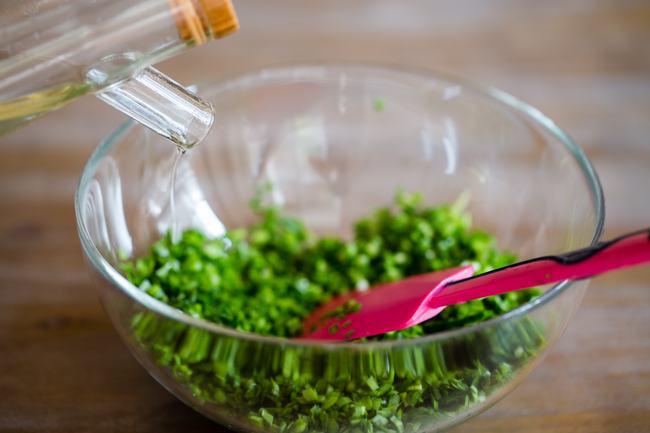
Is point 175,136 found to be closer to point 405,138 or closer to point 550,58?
point 405,138

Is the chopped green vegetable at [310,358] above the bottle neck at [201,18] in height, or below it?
below

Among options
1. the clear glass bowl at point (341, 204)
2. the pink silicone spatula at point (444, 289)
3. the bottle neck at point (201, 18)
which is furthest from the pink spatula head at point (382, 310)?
the bottle neck at point (201, 18)

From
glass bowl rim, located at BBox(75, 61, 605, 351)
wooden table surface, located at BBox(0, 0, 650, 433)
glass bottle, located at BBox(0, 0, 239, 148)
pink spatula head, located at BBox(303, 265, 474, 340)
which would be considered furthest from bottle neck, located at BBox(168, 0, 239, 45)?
wooden table surface, located at BBox(0, 0, 650, 433)

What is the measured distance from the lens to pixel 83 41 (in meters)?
0.60

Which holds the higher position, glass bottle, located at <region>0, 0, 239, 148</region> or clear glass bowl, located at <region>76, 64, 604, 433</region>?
glass bottle, located at <region>0, 0, 239, 148</region>

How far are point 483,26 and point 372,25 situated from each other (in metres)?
0.33

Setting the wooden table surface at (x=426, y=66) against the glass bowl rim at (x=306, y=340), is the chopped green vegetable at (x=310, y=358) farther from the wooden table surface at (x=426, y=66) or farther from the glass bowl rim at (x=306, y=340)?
the wooden table surface at (x=426, y=66)

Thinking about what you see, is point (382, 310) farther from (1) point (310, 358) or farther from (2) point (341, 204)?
(2) point (341, 204)

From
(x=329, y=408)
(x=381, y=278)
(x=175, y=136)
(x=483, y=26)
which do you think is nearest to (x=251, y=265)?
(x=381, y=278)

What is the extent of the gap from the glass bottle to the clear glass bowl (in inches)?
5.8

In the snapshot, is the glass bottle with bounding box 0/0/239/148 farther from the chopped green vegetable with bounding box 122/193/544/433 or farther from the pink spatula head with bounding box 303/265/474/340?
the pink spatula head with bounding box 303/265/474/340

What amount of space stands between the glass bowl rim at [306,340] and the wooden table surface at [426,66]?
255 mm

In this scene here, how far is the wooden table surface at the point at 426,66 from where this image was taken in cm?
79

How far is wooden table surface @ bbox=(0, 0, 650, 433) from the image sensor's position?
2.58 ft
